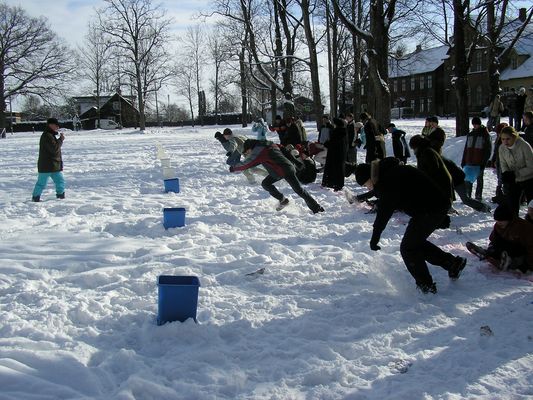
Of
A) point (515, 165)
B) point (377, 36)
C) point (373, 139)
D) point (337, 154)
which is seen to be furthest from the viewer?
point (377, 36)

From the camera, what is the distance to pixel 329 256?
6.64 metres

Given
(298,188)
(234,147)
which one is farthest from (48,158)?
(298,188)

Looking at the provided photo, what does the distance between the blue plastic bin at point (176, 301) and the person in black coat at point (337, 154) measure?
22.9 feet

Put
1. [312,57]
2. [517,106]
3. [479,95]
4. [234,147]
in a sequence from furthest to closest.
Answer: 1. [479,95]
2. [312,57]
3. [517,106]
4. [234,147]

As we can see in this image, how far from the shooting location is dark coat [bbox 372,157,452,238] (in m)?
5.04

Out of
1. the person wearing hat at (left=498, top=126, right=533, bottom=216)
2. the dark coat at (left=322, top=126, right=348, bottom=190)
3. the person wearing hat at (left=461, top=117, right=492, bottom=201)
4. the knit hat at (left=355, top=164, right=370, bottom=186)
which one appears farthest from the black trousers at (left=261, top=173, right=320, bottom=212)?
the person wearing hat at (left=498, top=126, right=533, bottom=216)

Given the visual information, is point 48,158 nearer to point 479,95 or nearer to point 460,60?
point 460,60

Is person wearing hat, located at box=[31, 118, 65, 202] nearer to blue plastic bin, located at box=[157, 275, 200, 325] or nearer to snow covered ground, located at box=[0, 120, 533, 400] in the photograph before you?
snow covered ground, located at box=[0, 120, 533, 400]

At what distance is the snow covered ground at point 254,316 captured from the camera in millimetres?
3627

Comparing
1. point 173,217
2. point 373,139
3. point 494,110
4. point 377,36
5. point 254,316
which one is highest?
point 377,36

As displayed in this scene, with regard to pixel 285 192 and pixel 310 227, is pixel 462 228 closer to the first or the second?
pixel 310 227

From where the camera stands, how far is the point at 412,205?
5121mm

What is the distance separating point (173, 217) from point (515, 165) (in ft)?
16.9

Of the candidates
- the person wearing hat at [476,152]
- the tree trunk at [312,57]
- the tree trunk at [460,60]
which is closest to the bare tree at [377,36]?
the tree trunk at [460,60]
